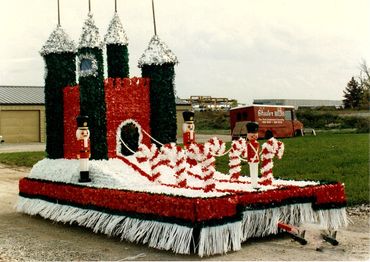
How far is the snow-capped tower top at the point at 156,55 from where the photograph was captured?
10195 mm

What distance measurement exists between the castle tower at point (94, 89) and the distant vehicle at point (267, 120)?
20122 mm

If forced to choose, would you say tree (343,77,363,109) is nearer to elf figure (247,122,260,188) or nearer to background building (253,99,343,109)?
background building (253,99,343,109)

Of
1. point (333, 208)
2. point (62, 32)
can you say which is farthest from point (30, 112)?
point (333, 208)

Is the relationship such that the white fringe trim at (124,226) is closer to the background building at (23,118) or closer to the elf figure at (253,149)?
the elf figure at (253,149)

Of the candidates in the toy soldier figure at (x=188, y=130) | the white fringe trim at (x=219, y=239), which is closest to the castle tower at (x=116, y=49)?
the toy soldier figure at (x=188, y=130)

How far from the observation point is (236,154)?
926cm

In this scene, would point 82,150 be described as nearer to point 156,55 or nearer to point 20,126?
point 156,55

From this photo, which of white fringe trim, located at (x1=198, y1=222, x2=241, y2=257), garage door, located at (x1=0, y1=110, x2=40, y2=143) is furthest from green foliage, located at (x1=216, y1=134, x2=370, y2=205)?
garage door, located at (x1=0, y1=110, x2=40, y2=143)

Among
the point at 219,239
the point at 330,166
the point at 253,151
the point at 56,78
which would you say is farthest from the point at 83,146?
the point at 330,166

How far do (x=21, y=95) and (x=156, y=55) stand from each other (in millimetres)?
32974

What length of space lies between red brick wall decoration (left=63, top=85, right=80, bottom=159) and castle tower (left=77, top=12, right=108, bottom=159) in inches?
30.4

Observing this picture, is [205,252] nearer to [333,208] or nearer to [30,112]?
[333,208]

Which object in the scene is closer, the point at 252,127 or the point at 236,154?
the point at 252,127

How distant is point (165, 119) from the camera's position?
1013 centimetres
